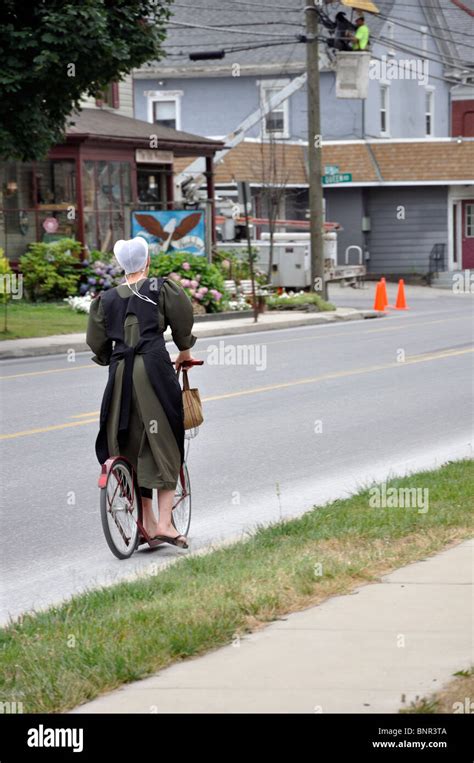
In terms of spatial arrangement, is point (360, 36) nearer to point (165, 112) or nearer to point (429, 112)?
point (165, 112)

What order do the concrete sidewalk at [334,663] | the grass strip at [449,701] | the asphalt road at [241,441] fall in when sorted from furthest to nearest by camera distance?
1. the asphalt road at [241,441]
2. the concrete sidewalk at [334,663]
3. the grass strip at [449,701]

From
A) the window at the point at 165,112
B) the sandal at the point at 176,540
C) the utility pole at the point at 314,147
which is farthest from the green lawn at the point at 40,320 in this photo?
the window at the point at 165,112

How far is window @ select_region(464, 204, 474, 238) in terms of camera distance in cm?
5128

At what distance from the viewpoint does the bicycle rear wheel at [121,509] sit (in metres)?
7.94

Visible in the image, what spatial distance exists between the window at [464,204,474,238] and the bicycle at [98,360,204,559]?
44.1 meters

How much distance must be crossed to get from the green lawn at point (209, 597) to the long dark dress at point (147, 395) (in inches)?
27.0

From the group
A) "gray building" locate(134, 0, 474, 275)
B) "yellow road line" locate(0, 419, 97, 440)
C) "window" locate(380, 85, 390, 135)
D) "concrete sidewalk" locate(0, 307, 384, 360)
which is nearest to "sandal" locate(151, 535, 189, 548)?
"yellow road line" locate(0, 419, 97, 440)

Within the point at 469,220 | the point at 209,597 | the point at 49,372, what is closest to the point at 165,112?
the point at 469,220

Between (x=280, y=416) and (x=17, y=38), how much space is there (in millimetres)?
9616

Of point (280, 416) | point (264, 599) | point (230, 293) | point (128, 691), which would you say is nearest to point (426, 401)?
point (280, 416)

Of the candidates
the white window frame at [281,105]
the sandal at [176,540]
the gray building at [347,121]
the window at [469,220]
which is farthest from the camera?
the window at [469,220]

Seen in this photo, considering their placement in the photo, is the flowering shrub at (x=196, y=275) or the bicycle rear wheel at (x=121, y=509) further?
the flowering shrub at (x=196, y=275)

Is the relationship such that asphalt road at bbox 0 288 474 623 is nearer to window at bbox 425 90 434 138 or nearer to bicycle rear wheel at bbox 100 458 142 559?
bicycle rear wheel at bbox 100 458 142 559

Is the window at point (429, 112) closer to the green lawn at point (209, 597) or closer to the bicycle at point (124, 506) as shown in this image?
the green lawn at point (209, 597)
